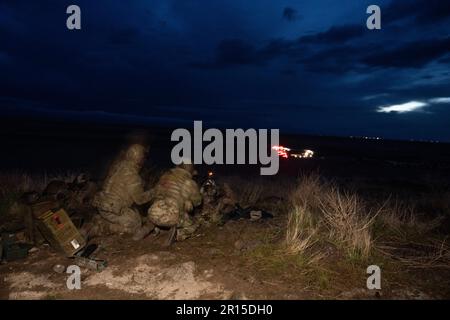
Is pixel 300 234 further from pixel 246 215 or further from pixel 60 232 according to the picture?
pixel 60 232

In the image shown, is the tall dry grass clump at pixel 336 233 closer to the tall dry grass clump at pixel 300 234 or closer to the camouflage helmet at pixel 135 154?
the tall dry grass clump at pixel 300 234

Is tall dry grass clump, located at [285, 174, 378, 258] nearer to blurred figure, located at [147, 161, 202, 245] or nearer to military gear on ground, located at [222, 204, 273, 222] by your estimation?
military gear on ground, located at [222, 204, 273, 222]

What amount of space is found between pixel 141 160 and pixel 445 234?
6381 millimetres

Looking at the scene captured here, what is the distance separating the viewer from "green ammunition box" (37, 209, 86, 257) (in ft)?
17.0

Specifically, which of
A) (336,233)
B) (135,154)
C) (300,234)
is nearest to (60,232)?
(135,154)

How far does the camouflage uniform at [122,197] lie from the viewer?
614 centimetres

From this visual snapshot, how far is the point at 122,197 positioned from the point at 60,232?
127 cm

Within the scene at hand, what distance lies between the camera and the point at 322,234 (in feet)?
19.2

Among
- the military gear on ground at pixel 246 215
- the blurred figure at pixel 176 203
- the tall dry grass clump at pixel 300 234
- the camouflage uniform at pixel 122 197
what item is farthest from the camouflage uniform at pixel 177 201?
the tall dry grass clump at pixel 300 234
